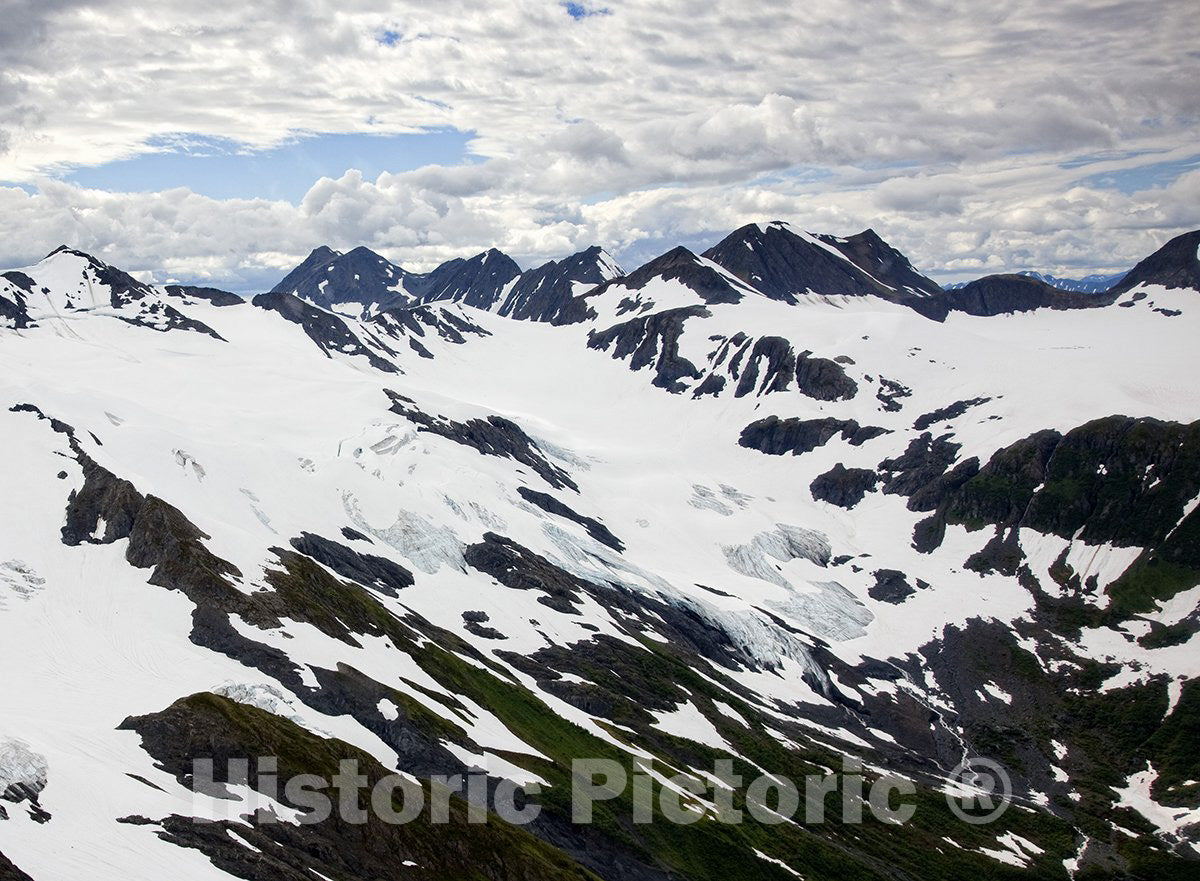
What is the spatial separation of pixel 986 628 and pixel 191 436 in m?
145

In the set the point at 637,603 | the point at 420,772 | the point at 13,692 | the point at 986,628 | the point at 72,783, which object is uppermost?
the point at 72,783

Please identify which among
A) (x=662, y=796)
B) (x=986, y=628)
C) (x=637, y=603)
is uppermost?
(x=662, y=796)

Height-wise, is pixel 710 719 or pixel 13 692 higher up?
pixel 13 692

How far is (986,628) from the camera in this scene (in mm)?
198375

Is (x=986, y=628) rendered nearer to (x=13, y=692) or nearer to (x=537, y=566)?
(x=537, y=566)

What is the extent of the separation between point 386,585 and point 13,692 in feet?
211

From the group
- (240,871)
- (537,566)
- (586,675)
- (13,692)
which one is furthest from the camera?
(537,566)

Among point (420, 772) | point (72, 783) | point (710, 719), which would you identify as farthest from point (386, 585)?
point (72, 783)

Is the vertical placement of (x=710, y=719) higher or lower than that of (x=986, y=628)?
higher

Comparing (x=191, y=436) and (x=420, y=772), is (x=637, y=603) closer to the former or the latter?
(x=191, y=436)

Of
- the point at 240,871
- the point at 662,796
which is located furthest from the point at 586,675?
the point at 240,871

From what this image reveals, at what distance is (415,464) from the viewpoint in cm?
19025

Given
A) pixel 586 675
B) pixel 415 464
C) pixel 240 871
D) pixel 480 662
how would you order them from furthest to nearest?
pixel 415 464 < pixel 586 675 < pixel 480 662 < pixel 240 871

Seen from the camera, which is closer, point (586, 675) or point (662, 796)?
point (662, 796)
